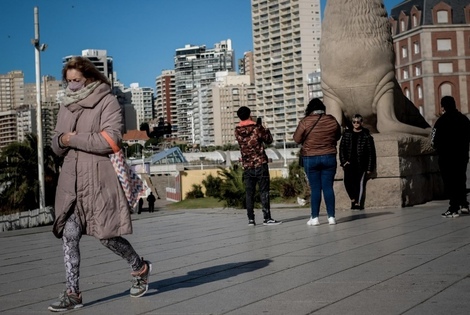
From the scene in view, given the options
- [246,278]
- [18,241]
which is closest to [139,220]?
[18,241]

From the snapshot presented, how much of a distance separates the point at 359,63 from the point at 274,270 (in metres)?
7.64

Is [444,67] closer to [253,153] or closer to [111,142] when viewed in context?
[253,153]

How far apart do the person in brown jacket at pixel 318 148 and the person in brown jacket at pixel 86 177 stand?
5700mm

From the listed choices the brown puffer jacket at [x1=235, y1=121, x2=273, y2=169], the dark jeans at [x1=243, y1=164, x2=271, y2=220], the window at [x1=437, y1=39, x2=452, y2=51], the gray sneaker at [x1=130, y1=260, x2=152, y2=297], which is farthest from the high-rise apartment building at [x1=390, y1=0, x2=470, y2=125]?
the gray sneaker at [x1=130, y1=260, x2=152, y2=297]

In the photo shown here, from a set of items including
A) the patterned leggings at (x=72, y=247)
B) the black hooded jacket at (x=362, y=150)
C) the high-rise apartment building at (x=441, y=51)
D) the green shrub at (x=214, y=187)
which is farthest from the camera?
the high-rise apartment building at (x=441, y=51)

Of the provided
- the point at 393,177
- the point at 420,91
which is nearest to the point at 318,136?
the point at 393,177

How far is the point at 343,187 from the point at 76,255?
8967 mm

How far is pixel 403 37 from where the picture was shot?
258ft

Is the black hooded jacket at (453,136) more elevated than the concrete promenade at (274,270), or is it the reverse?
the black hooded jacket at (453,136)

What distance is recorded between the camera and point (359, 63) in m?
14.2

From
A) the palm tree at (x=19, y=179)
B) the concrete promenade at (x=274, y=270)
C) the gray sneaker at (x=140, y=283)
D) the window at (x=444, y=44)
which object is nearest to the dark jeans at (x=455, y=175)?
the concrete promenade at (x=274, y=270)

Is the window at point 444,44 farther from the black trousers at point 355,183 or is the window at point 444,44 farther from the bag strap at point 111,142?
the bag strap at point 111,142

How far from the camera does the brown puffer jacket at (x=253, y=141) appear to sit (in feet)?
40.1

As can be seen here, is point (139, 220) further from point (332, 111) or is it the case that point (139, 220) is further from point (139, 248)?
point (139, 248)
